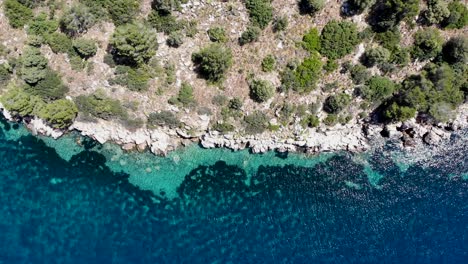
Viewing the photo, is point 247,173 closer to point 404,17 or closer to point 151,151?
point 151,151

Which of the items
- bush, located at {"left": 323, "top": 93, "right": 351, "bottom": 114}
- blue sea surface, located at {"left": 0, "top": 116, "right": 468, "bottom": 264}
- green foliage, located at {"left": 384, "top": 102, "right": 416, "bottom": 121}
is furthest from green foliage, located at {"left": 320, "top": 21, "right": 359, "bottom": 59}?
blue sea surface, located at {"left": 0, "top": 116, "right": 468, "bottom": 264}

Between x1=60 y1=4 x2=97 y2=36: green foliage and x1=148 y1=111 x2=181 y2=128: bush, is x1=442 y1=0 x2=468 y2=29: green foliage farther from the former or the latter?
x1=60 y1=4 x2=97 y2=36: green foliage

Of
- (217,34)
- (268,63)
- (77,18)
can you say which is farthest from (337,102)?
(77,18)

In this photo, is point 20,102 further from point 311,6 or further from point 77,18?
point 311,6

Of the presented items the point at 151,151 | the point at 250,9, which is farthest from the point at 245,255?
the point at 250,9

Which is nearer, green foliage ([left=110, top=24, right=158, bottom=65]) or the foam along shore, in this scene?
green foliage ([left=110, top=24, right=158, bottom=65])
